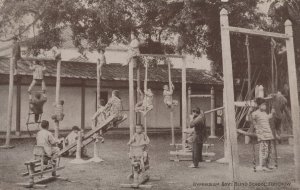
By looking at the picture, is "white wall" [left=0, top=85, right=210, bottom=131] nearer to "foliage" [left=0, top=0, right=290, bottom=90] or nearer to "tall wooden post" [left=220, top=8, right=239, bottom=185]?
"foliage" [left=0, top=0, right=290, bottom=90]

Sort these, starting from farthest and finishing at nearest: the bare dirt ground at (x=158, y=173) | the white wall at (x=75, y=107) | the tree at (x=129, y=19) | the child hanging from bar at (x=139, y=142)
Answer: the white wall at (x=75, y=107)
the tree at (x=129, y=19)
the child hanging from bar at (x=139, y=142)
the bare dirt ground at (x=158, y=173)

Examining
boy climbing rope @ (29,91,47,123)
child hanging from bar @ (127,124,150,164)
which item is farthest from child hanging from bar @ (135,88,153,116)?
child hanging from bar @ (127,124,150,164)

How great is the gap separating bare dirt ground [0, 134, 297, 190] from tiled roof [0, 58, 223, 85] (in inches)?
→ 267

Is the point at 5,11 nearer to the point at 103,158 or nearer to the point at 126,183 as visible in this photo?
the point at 103,158

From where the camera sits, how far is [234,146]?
8156 mm

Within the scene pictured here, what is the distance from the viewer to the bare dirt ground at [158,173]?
33.3 feet

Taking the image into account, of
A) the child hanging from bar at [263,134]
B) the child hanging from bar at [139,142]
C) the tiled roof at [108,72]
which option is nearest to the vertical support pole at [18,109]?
the tiled roof at [108,72]

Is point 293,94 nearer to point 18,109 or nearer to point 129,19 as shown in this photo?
point 129,19

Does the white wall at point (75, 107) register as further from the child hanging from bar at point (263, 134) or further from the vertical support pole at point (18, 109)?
the child hanging from bar at point (263, 134)

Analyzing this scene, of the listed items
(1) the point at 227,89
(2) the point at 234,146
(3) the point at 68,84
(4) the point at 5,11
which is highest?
(4) the point at 5,11

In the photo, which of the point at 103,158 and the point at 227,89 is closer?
the point at 227,89

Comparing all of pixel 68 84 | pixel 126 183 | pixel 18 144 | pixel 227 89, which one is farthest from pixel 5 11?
pixel 227 89

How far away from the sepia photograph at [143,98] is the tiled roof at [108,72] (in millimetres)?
86

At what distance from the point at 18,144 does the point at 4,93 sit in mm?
4637
